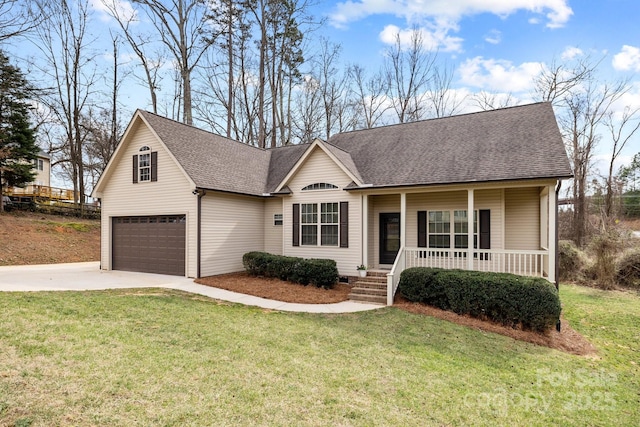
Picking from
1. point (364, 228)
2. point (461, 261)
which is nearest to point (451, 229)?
point (461, 261)

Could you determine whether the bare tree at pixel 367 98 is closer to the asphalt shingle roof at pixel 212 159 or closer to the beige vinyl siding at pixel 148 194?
the asphalt shingle roof at pixel 212 159

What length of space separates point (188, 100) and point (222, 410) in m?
22.5

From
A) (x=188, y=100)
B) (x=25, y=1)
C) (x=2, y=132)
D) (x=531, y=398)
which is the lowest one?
(x=531, y=398)

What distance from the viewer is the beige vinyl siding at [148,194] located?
481 inches

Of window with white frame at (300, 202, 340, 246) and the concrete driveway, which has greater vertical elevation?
window with white frame at (300, 202, 340, 246)

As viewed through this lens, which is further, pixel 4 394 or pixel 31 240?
pixel 31 240

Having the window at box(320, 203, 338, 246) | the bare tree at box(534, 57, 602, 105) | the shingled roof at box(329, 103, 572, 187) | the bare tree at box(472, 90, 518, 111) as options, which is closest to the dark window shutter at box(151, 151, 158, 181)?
the window at box(320, 203, 338, 246)

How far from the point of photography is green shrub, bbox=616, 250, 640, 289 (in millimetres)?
14198

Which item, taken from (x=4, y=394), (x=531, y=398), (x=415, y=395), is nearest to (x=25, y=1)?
(x=4, y=394)

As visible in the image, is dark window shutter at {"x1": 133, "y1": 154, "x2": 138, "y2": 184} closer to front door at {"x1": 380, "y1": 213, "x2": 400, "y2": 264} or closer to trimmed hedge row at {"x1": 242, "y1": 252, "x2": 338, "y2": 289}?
trimmed hedge row at {"x1": 242, "y1": 252, "x2": 338, "y2": 289}

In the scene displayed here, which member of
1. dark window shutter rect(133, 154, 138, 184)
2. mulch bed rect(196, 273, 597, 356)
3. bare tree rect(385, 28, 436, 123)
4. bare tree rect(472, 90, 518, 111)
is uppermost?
bare tree rect(385, 28, 436, 123)

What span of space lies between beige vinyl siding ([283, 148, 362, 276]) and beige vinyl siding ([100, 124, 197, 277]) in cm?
349

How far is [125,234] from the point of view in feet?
46.3

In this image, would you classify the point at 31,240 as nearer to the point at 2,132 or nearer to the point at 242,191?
the point at 2,132
